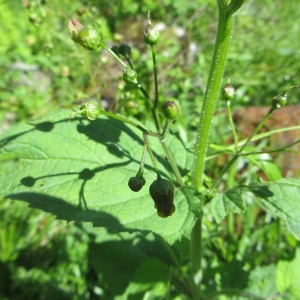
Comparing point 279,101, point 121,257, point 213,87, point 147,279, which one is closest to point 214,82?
point 213,87

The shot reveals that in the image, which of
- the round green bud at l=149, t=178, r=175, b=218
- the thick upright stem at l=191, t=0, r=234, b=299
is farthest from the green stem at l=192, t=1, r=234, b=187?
the round green bud at l=149, t=178, r=175, b=218

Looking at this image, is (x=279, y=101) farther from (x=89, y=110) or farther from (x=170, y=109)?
(x=89, y=110)

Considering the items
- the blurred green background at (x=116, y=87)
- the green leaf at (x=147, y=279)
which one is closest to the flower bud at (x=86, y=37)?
the blurred green background at (x=116, y=87)

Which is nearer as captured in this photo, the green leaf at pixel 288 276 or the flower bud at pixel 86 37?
the flower bud at pixel 86 37

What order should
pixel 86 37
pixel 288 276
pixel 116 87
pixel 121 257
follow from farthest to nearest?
1. pixel 116 87
2. pixel 121 257
3. pixel 288 276
4. pixel 86 37

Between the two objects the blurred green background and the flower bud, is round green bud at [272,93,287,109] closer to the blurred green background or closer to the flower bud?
the flower bud

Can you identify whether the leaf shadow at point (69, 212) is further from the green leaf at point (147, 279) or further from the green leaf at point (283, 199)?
the green leaf at point (147, 279)

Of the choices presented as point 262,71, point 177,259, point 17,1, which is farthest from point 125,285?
point 17,1
